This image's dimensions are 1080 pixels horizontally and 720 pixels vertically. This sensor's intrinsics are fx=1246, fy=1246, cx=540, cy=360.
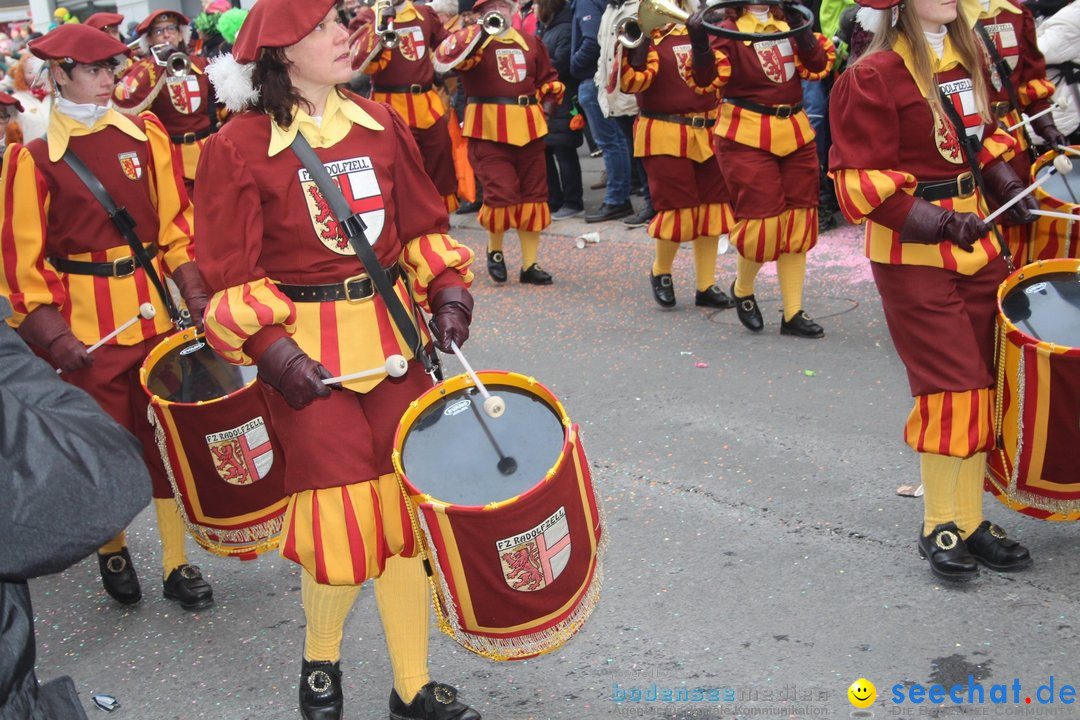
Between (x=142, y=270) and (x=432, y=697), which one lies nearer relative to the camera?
(x=432, y=697)

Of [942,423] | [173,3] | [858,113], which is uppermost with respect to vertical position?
[858,113]

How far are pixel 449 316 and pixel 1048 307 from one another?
1.81m

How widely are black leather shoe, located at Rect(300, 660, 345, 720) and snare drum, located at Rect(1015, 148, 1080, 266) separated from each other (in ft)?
10.6

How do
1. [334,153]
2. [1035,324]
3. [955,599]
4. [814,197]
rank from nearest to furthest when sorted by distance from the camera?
1. [334,153]
2. [1035,324]
3. [955,599]
4. [814,197]

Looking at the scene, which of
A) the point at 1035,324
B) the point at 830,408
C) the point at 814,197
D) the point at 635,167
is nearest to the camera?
the point at 1035,324

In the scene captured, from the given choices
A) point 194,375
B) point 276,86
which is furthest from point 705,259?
point 276,86

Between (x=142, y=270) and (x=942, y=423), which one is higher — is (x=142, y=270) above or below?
above

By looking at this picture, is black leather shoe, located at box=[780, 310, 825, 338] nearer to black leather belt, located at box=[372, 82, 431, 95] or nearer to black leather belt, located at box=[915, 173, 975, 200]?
black leather belt, located at box=[915, 173, 975, 200]

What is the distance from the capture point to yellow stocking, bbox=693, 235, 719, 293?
7725 millimetres

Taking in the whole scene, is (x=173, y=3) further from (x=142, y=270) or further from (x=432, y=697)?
(x=432, y=697)

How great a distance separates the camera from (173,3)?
22109mm

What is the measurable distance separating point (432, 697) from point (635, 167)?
27.3 ft

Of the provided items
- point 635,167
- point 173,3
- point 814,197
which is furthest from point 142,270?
point 173,3

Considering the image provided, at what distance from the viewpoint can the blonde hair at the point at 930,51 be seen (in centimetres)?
391
